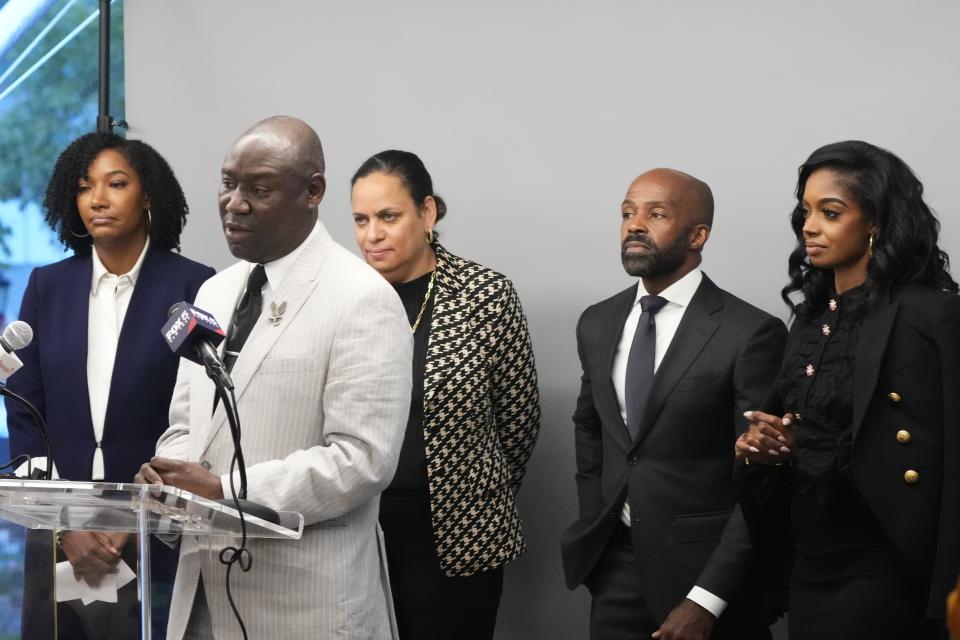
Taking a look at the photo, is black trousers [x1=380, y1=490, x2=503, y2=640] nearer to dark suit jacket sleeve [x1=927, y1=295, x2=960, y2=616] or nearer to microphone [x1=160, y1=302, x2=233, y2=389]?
dark suit jacket sleeve [x1=927, y1=295, x2=960, y2=616]

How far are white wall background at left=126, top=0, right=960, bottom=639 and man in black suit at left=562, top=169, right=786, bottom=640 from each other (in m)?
0.61

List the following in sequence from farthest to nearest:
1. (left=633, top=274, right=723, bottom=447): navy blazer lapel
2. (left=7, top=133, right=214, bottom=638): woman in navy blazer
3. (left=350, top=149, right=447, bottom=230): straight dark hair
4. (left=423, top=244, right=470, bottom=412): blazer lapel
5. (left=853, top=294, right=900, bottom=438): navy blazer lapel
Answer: (left=350, top=149, right=447, bottom=230): straight dark hair < (left=423, top=244, right=470, bottom=412): blazer lapel < (left=7, top=133, right=214, bottom=638): woman in navy blazer < (left=633, top=274, right=723, bottom=447): navy blazer lapel < (left=853, top=294, right=900, bottom=438): navy blazer lapel

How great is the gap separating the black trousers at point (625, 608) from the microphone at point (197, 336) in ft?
5.62

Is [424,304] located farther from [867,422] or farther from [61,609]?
[61,609]

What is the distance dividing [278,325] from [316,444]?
27 cm

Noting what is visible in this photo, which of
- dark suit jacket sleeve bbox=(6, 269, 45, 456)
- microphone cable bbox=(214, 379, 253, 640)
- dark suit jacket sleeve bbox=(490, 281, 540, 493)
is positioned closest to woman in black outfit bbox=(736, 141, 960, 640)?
dark suit jacket sleeve bbox=(490, 281, 540, 493)

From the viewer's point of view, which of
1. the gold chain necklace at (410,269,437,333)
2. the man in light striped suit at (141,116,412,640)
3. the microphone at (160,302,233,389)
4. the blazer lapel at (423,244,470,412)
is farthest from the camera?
the gold chain necklace at (410,269,437,333)

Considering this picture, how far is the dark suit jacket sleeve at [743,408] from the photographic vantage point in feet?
11.5

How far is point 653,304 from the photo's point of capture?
3.90 meters

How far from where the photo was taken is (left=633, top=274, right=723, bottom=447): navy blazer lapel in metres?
3.70

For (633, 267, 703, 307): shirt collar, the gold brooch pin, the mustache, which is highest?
the mustache

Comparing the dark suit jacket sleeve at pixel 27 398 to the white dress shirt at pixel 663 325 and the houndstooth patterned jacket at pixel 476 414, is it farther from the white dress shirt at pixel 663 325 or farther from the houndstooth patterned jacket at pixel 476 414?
the white dress shirt at pixel 663 325

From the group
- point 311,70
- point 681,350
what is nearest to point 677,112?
point 681,350

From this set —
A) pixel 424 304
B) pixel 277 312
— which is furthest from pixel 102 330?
pixel 277 312
